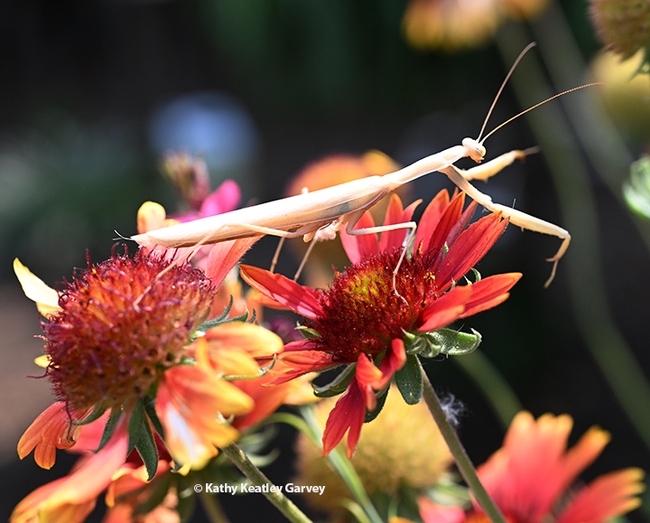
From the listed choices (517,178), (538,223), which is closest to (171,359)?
(538,223)

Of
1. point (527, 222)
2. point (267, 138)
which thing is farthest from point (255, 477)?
point (267, 138)

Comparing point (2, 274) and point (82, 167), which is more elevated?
point (82, 167)

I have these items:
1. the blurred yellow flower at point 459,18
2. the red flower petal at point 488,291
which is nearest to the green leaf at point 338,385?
the red flower petal at point 488,291

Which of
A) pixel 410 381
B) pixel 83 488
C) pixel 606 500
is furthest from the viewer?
pixel 606 500

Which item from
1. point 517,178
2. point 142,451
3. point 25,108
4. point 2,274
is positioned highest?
point 25,108

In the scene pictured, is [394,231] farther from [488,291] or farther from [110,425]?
[110,425]

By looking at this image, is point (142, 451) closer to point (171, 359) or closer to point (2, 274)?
point (171, 359)
